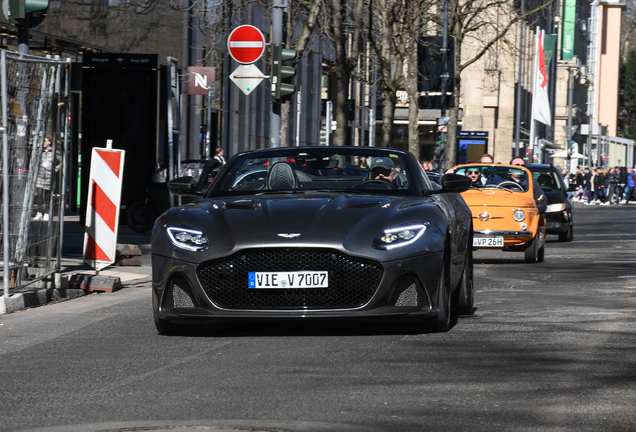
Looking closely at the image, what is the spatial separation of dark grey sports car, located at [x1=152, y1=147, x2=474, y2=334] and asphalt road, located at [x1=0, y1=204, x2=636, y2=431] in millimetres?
227

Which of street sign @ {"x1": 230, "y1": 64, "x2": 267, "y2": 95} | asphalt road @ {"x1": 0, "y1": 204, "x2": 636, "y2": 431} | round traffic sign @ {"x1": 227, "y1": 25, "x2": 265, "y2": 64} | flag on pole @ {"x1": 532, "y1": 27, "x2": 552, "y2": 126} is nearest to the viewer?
asphalt road @ {"x1": 0, "y1": 204, "x2": 636, "y2": 431}

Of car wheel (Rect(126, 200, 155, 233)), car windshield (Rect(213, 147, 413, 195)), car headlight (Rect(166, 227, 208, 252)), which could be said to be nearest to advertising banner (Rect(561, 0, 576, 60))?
car wheel (Rect(126, 200, 155, 233))

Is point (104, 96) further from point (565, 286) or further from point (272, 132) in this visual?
point (565, 286)

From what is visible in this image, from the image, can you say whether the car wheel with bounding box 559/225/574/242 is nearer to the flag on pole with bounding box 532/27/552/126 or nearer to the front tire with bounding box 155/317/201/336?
the front tire with bounding box 155/317/201/336

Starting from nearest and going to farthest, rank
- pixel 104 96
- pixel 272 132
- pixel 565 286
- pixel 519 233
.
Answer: pixel 565 286 → pixel 519 233 → pixel 272 132 → pixel 104 96

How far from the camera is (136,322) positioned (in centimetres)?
935

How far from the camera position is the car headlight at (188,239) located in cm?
789

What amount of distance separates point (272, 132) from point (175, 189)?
9779 mm

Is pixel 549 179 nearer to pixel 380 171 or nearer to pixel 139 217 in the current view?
pixel 139 217

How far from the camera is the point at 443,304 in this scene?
8180 millimetres

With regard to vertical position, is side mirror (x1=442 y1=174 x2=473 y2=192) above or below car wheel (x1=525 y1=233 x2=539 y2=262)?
above

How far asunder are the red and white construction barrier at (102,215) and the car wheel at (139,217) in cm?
966

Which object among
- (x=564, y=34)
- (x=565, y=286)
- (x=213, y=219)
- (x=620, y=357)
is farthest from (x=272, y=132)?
(x=564, y=34)

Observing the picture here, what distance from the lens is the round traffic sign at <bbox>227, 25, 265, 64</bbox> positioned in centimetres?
1811
